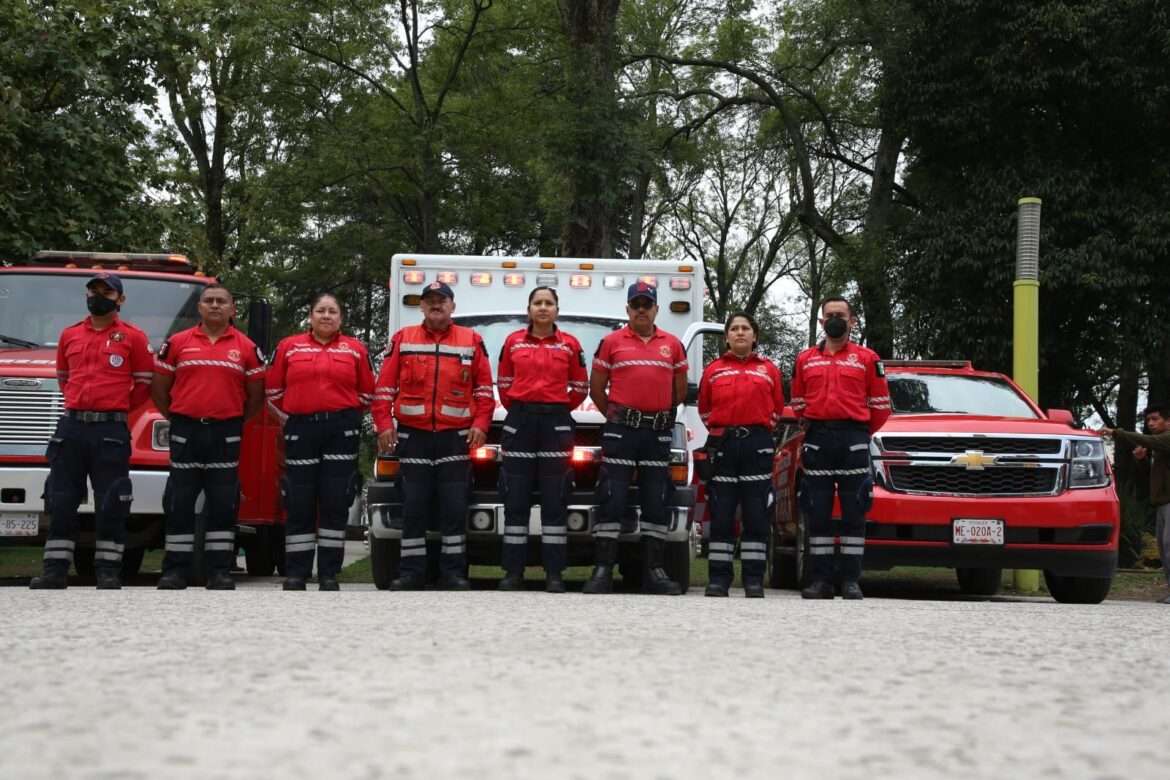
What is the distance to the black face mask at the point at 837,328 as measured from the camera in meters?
10.5

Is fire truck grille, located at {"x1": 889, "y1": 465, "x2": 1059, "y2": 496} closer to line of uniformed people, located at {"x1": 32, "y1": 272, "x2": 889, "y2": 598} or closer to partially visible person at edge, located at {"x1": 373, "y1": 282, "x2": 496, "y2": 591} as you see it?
line of uniformed people, located at {"x1": 32, "y1": 272, "x2": 889, "y2": 598}

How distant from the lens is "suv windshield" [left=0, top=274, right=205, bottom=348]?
12234 mm

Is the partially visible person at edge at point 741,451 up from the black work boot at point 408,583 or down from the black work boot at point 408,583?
up

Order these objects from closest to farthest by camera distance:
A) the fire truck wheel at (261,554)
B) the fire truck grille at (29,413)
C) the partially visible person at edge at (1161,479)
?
1. the fire truck grille at (29,413)
2. the partially visible person at edge at (1161,479)
3. the fire truck wheel at (261,554)

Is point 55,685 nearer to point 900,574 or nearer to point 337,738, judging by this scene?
point 337,738

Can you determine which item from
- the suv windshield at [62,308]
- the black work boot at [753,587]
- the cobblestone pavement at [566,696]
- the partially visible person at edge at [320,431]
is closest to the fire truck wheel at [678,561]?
the black work boot at [753,587]

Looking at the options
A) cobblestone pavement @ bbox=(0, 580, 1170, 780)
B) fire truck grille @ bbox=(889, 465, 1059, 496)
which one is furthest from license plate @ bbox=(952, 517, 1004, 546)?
cobblestone pavement @ bbox=(0, 580, 1170, 780)

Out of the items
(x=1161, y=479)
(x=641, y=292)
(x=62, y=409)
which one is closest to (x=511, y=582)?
(x=641, y=292)

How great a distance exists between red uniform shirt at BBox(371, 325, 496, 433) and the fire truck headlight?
2.00 metres

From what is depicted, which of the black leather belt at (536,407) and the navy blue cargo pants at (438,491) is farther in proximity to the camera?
the black leather belt at (536,407)

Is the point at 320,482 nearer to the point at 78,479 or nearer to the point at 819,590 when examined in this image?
the point at 78,479

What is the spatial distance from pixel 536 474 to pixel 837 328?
2.27 metres

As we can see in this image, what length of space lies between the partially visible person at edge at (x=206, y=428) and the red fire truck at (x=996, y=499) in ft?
12.5

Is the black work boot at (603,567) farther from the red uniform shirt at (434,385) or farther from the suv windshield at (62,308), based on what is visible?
the suv windshield at (62,308)
